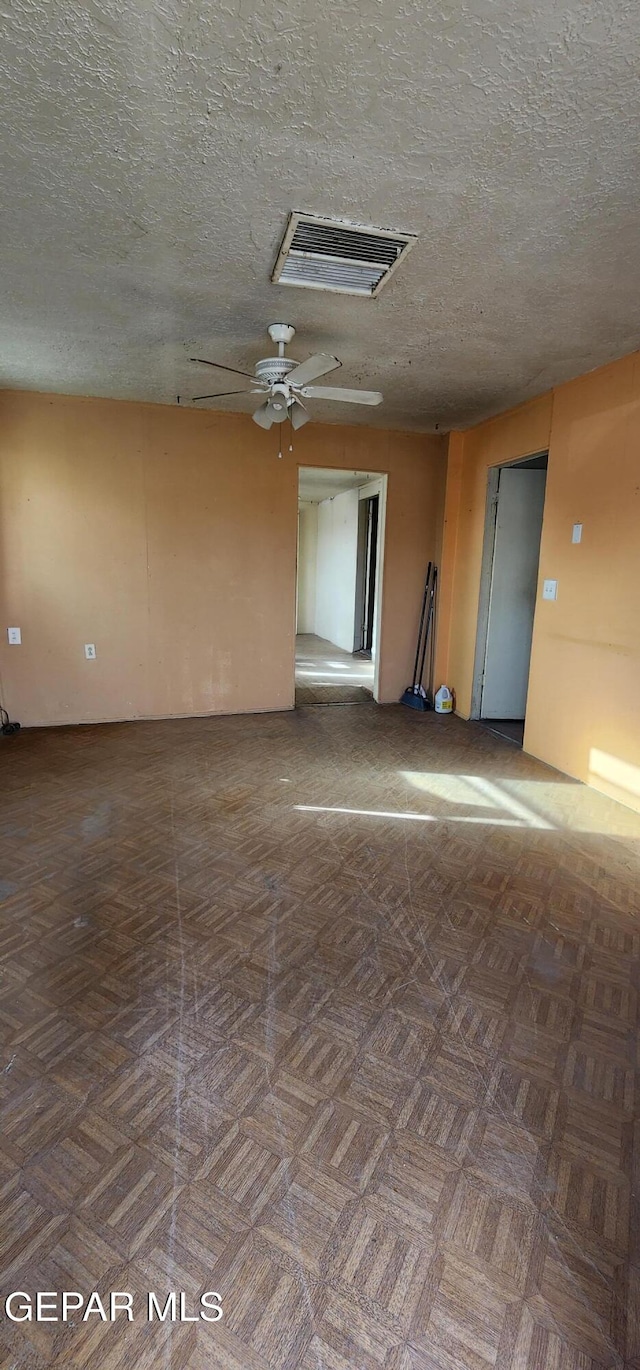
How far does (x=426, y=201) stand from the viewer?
2.00 meters

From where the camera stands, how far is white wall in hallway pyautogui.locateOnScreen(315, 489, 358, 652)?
8477mm

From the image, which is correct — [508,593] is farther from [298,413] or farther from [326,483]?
[326,483]

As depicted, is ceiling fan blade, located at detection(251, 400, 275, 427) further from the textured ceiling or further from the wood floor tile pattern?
the wood floor tile pattern

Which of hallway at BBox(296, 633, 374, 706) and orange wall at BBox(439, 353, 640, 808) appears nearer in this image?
orange wall at BBox(439, 353, 640, 808)

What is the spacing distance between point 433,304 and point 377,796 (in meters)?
2.60

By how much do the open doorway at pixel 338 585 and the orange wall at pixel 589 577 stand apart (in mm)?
1795

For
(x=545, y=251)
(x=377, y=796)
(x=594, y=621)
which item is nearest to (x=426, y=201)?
(x=545, y=251)

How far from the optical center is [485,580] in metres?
5.06

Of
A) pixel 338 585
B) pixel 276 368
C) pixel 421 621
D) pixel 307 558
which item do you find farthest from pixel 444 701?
pixel 307 558

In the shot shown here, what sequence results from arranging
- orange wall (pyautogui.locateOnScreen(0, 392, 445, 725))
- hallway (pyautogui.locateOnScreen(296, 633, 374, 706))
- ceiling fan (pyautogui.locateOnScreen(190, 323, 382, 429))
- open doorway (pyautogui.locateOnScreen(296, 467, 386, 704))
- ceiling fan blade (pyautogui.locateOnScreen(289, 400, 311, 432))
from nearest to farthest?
ceiling fan (pyautogui.locateOnScreen(190, 323, 382, 429)) → ceiling fan blade (pyautogui.locateOnScreen(289, 400, 311, 432)) → orange wall (pyautogui.locateOnScreen(0, 392, 445, 725)) → hallway (pyautogui.locateOnScreen(296, 633, 374, 706)) → open doorway (pyautogui.locateOnScreen(296, 467, 386, 704))

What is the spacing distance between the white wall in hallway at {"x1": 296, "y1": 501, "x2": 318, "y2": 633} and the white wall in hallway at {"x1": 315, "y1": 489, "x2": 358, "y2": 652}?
0.14 meters

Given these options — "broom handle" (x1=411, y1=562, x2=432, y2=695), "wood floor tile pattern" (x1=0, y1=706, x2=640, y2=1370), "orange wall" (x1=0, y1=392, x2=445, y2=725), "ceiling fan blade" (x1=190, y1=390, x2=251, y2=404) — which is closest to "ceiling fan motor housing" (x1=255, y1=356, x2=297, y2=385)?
"ceiling fan blade" (x1=190, y1=390, x2=251, y2=404)

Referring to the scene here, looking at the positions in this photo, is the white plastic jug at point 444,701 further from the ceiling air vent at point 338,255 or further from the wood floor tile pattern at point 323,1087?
the ceiling air vent at point 338,255

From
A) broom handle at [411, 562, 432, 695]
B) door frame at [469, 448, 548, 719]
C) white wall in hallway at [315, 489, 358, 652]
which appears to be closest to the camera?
door frame at [469, 448, 548, 719]
